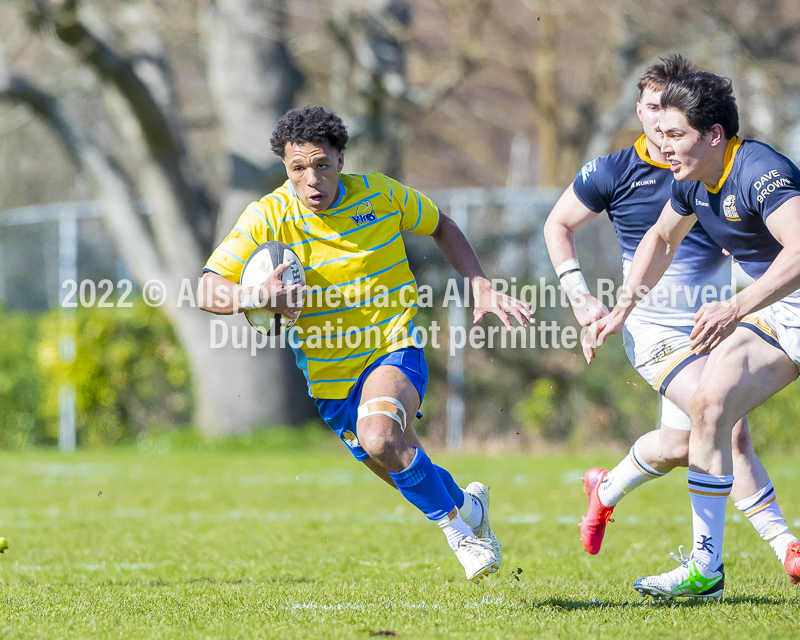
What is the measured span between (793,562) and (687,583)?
0.48m

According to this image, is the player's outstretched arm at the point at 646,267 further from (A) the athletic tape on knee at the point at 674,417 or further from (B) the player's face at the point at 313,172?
(B) the player's face at the point at 313,172

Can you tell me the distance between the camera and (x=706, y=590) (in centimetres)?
433

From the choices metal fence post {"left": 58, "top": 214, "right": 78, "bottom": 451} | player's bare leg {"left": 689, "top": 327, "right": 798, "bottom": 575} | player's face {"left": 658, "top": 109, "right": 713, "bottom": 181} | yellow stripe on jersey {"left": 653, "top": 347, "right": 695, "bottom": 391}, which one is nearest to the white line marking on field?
yellow stripe on jersey {"left": 653, "top": 347, "right": 695, "bottom": 391}

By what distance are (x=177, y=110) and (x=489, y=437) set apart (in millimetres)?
6107

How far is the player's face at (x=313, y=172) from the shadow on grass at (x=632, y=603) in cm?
206

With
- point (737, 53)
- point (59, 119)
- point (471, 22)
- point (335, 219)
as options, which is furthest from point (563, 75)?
point (335, 219)

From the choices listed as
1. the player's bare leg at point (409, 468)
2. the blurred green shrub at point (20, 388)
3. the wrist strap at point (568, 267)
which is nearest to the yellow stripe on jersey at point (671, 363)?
the wrist strap at point (568, 267)

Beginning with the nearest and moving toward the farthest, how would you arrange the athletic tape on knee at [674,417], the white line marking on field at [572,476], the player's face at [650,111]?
the player's face at [650,111] < the athletic tape on knee at [674,417] < the white line marking on field at [572,476]

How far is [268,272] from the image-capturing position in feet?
14.3

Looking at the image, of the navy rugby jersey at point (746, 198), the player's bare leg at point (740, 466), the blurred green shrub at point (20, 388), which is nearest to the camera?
the navy rugby jersey at point (746, 198)

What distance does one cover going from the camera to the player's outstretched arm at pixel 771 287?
3883 millimetres

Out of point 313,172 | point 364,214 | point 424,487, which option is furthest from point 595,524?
point 313,172

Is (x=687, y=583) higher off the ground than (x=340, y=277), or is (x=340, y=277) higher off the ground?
(x=340, y=277)

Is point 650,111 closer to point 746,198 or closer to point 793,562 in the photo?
point 746,198
